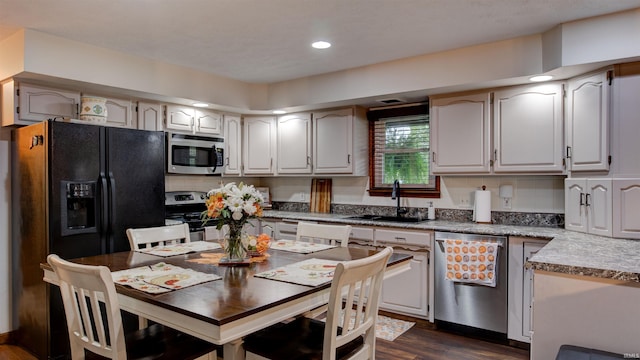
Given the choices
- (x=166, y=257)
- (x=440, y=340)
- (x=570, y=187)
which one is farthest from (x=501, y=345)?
(x=166, y=257)

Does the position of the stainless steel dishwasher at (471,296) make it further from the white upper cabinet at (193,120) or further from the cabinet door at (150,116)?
the cabinet door at (150,116)

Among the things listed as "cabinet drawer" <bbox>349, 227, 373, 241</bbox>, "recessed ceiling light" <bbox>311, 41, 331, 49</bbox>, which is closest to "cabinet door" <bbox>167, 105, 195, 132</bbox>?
"recessed ceiling light" <bbox>311, 41, 331, 49</bbox>

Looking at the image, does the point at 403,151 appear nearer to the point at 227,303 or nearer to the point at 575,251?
the point at 575,251

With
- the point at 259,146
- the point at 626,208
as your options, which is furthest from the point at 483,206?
the point at 259,146

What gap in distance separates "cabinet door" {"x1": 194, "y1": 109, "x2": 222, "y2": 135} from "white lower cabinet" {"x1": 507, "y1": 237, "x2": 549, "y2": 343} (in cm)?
313

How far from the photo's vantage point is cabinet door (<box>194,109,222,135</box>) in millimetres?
4270

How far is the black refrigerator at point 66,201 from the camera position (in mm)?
2789

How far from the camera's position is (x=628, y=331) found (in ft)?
5.66

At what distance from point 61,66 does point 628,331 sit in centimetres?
386

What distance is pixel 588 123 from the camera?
9.23ft

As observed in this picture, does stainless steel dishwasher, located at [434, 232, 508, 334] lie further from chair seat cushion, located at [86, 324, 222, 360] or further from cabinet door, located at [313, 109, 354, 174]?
chair seat cushion, located at [86, 324, 222, 360]

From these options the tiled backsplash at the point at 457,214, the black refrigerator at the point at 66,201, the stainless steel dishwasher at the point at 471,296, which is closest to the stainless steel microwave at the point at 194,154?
the black refrigerator at the point at 66,201

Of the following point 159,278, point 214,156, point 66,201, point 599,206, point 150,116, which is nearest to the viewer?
point 159,278

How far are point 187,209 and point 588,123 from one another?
3.78m
